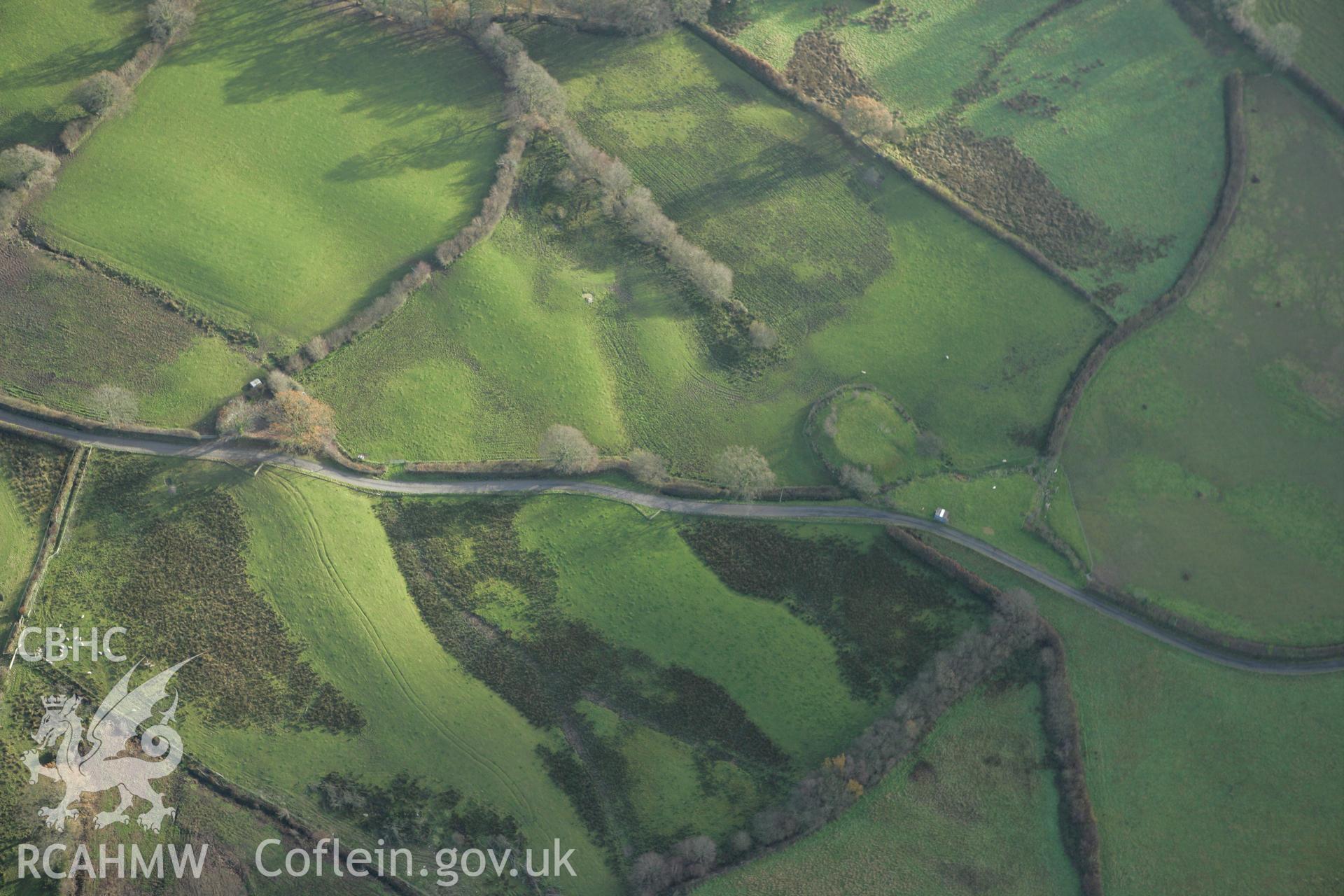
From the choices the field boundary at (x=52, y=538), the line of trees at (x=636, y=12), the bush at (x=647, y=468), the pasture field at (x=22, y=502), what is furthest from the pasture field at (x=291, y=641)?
the line of trees at (x=636, y=12)

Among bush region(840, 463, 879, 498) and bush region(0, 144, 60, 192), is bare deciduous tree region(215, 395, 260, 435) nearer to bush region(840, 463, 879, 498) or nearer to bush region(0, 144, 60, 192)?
bush region(0, 144, 60, 192)

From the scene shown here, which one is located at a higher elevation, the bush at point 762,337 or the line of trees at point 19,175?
the line of trees at point 19,175

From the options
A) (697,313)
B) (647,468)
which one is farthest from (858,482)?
(697,313)

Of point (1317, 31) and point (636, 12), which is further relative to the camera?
point (1317, 31)

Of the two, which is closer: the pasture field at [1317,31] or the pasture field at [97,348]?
the pasture field at [97,348]

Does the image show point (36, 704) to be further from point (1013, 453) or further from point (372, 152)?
point (1013, 453)

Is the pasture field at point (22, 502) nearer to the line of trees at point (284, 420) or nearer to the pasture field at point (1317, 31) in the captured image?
the line of trees at point (284, 420)

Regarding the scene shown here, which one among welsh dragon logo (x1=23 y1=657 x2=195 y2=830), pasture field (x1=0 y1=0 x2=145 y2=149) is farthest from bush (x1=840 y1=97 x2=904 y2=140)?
welsh dragon logo (x1=23 y1=657 x2=195 y2=830)

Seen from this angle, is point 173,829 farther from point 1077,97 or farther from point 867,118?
point 1077,97
